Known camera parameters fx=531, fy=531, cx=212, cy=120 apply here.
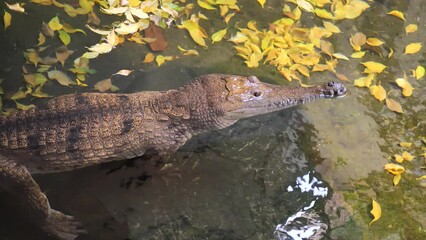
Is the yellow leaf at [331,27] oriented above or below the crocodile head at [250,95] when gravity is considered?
below

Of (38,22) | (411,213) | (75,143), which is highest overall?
(38,22)

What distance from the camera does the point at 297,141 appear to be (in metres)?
3.79

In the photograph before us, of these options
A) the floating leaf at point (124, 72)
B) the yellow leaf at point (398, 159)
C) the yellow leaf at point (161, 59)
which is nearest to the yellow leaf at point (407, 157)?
the yellow leaf at point (398, 159)

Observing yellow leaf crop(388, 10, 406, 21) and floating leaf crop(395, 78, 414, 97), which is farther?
yellow leaf crop(388, 10, 406, 21)

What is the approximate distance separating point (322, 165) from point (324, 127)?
345mm

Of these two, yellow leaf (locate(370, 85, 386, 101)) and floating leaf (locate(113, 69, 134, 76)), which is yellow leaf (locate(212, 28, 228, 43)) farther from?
yellow leaf (locate(370, 85, 386, 101))

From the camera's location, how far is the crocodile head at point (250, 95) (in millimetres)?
3537

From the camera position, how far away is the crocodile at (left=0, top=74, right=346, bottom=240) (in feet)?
10.6

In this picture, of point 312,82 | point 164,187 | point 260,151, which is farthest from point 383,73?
point 164,187

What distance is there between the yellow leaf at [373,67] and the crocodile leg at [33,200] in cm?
258

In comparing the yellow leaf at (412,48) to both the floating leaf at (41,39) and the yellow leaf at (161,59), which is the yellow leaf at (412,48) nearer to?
the yellow leaf at (161,59)

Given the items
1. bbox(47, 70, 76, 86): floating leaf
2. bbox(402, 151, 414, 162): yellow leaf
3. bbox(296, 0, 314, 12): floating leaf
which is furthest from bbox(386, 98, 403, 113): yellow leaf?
bbox(47, 70, 76, 86): floating leaf

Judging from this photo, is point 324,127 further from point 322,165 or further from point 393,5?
point 393,5

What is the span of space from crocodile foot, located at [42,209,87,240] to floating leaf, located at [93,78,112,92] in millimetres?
991
